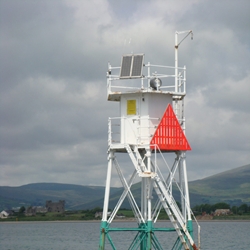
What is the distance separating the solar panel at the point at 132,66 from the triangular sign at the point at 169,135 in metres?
3.05

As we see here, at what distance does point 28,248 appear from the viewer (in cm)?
9850

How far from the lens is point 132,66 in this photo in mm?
48906

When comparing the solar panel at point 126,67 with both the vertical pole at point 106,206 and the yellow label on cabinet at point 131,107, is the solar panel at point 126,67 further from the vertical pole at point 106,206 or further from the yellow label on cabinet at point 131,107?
the vertical pole at point 106,206

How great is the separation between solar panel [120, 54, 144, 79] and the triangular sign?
3051 mm

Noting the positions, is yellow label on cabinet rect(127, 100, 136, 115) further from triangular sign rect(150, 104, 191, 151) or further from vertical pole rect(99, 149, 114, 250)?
vertical pole rect(99, 149, 114, 250)

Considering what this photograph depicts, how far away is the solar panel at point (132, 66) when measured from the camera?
48719 millimetres

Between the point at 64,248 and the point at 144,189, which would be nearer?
the point at 144,189

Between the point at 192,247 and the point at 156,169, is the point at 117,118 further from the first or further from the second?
the point at 192,247

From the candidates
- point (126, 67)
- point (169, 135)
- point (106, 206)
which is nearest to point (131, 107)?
point (126, 67)

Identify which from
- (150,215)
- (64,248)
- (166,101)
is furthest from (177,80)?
(64,248)

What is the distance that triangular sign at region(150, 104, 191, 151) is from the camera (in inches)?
1896

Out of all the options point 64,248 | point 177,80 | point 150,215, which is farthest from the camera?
point 64,248

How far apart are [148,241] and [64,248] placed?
166ft

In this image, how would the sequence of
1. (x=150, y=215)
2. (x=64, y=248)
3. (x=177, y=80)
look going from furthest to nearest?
(x=64, y=248) < (x=177, y=80) < (x=150, y=215)
